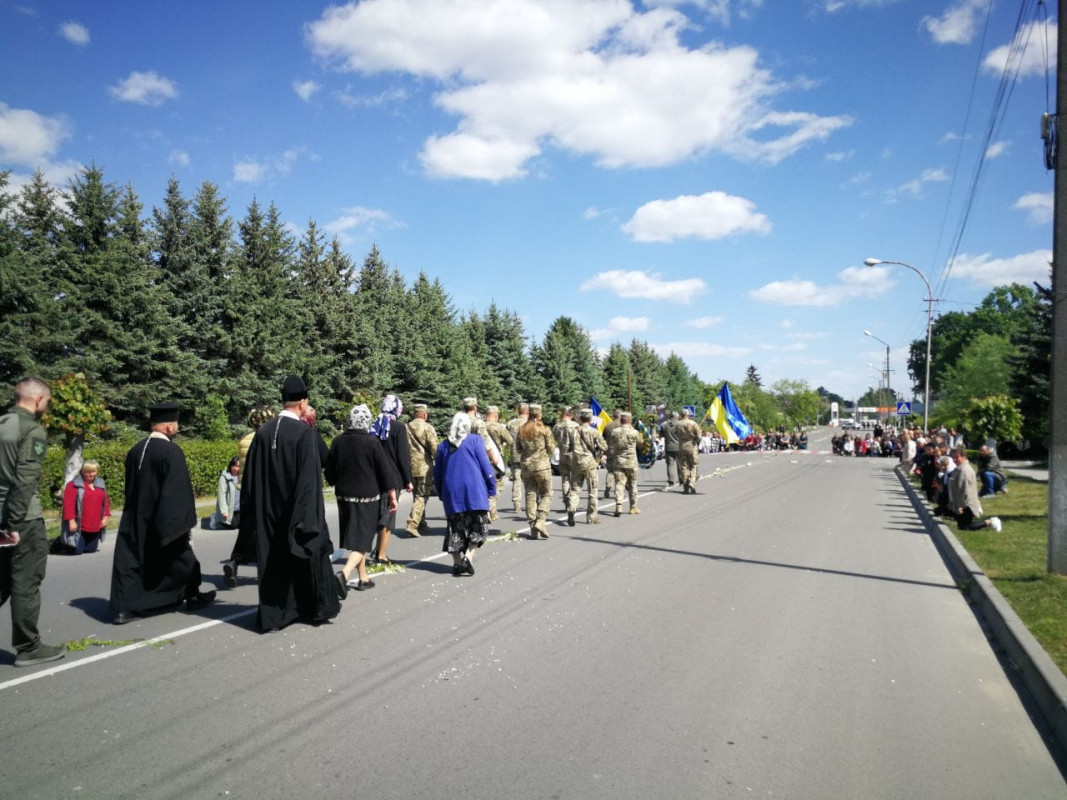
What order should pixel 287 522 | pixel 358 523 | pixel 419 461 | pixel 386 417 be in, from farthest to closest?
pixel 419 461, pixel 386 417, pixel 358 523, pixel 287 522

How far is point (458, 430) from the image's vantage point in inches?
377

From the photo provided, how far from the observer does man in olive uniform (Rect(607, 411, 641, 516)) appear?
52.1 feet

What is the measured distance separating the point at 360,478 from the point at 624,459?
836 cm

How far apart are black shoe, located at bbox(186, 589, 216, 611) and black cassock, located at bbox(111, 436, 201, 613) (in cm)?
23

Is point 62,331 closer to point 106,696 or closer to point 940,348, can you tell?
point 106,696

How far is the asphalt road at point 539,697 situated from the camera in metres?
3.96

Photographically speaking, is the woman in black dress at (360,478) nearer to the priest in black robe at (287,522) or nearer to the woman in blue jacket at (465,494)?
the woman in blue jacket at (465,494)

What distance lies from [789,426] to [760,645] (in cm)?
14980

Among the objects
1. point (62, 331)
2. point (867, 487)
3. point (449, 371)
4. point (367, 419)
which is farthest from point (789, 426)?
point (367, 419)

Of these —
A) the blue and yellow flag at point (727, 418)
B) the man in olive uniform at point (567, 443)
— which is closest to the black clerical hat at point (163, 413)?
the man in olive uniform at point (567, 443)

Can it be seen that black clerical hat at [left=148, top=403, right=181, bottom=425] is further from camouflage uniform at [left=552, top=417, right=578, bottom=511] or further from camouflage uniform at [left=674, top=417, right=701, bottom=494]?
camouflage uniform at [left=674, top=417, right=701, bottom=494]

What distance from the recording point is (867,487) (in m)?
25.2

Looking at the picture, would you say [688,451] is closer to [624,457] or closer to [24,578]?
[624,457]

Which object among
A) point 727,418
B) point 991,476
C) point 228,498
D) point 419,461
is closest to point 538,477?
point 419,461
